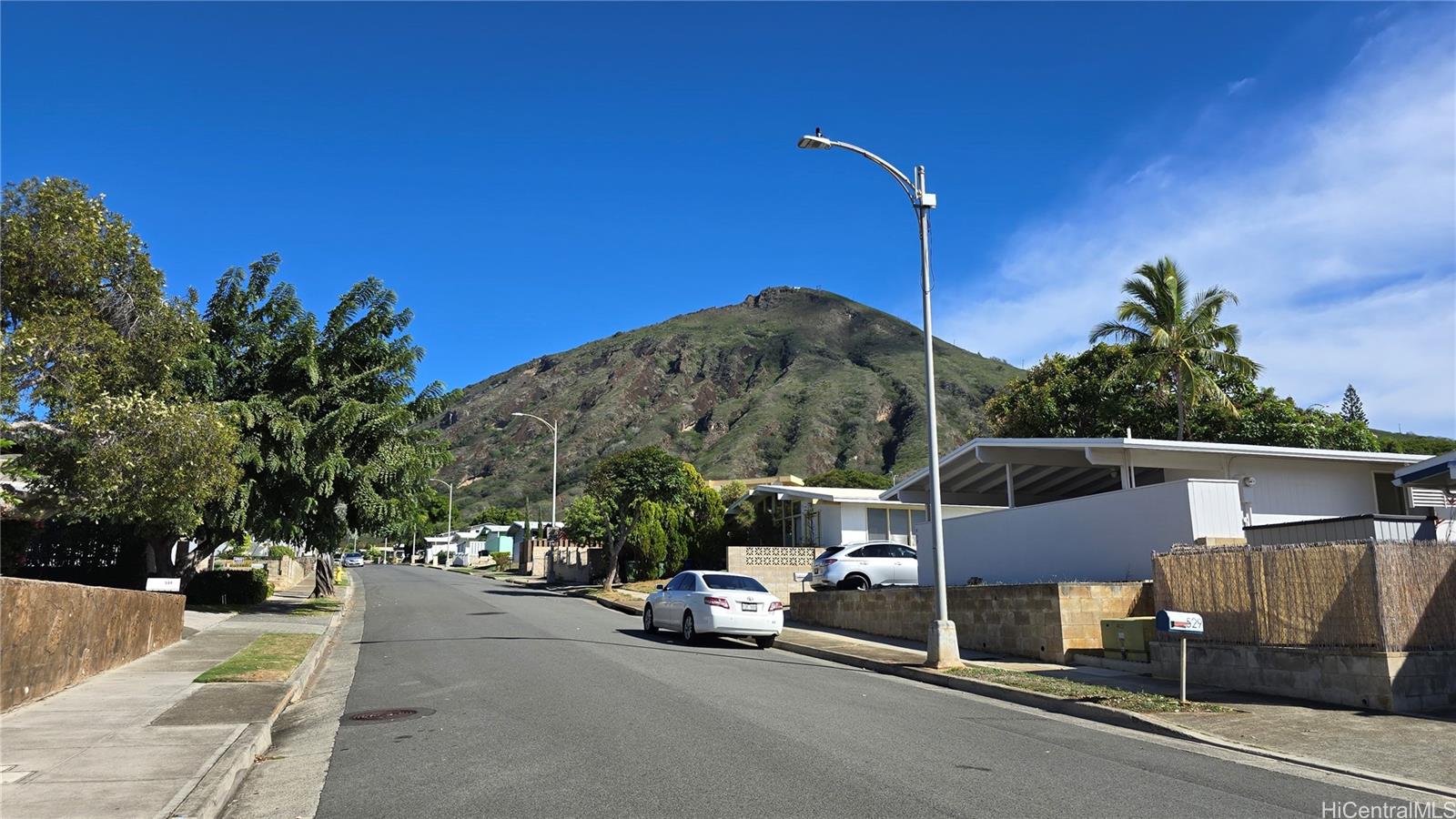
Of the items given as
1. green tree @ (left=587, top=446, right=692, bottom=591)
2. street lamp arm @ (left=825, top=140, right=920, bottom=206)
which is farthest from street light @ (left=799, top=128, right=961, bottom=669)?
green tree @ (left=587, top=446, right=692, bottom=591)

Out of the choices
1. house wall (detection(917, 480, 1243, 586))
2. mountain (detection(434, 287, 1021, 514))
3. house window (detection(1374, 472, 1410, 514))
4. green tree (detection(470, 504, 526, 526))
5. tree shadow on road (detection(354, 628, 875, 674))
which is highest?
mountain (detection(434, 287, 1021, 514))

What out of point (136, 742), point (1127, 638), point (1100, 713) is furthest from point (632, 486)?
Result: point (136, 742)

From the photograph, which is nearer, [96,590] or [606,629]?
[96,590]

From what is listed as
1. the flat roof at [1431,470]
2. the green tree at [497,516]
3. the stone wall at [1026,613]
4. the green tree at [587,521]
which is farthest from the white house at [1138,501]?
the green tree at [497,516]

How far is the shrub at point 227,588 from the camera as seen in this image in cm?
2694

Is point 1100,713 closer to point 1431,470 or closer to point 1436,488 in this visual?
point 1431,470

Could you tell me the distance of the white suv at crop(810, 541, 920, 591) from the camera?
26.5 meters

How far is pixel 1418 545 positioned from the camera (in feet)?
36.3

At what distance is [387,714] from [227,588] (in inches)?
816

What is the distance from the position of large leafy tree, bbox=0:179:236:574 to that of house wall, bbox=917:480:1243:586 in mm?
15808

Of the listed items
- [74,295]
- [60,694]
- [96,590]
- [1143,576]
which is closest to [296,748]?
[60,694]

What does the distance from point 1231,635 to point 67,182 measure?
19.7 metres

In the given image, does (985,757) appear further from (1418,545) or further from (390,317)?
(390,317)

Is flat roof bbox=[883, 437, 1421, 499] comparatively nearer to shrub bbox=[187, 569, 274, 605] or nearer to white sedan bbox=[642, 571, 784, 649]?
white sedan bbox=[642, 571, 784, 649]
